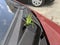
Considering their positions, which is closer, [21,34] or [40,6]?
[21,34]

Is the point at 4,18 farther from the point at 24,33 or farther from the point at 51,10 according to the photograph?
the point at 51,10

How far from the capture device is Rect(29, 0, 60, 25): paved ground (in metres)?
8.12

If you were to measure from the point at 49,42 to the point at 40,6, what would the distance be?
7277 mm

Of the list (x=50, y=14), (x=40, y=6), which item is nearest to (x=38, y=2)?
(x=40, y=6)

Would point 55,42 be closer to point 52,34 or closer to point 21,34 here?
point 52,34

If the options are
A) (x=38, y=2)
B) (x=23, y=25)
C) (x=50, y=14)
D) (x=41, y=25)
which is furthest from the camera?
(x=38, y=2)

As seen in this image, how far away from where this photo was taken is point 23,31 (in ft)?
7.59

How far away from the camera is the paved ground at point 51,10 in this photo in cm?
812

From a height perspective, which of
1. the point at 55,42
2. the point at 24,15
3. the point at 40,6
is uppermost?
the point at 24,15

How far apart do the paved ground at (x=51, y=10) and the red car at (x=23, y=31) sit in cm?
521

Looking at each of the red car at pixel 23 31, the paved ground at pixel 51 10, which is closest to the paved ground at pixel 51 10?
the paved ground at pixel 51 10

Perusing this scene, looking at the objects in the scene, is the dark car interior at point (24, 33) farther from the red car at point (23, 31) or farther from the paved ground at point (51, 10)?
the paved ground at point (51, 10)

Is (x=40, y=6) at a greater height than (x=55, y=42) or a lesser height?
lesser

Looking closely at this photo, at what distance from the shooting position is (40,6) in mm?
9523
